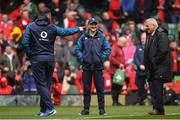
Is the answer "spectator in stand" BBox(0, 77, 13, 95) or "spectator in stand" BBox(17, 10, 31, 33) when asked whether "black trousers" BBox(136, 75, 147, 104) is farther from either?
"spectator in stand" BBox(17, 10, 31, 33)

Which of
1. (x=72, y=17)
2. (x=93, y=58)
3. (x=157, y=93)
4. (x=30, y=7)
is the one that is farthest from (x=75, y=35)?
(x=157, y=93)

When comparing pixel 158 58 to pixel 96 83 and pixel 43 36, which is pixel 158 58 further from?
pixel 43 36

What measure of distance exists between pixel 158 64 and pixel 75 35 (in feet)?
38.8

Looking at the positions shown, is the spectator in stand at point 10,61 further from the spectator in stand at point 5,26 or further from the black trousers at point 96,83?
the black trousers at point 96,83

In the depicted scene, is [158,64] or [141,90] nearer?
[158,64]

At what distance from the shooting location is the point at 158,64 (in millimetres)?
16281

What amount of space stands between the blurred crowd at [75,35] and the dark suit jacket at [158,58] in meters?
7.52

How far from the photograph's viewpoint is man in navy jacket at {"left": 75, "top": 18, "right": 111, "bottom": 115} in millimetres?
16859

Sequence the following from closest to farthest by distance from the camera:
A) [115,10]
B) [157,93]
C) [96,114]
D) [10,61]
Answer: [157,93] → [96,114] → [10,61] → [115,10]

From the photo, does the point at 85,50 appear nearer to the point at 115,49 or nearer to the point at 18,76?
the point at 115,49

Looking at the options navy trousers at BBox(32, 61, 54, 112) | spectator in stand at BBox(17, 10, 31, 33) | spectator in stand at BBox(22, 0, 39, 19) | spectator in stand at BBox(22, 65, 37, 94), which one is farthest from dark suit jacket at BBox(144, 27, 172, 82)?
spectator in stand at BBox(22, 0, 39, 19)

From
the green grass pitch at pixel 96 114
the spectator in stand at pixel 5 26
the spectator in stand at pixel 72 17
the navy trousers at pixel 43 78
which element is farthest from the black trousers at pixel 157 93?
the spectator in stand at pixel 72 17

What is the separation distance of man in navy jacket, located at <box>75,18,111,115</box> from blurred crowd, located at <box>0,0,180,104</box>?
674 centimetres

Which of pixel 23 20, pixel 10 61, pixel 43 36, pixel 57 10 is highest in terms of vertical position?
pixel 57 10
